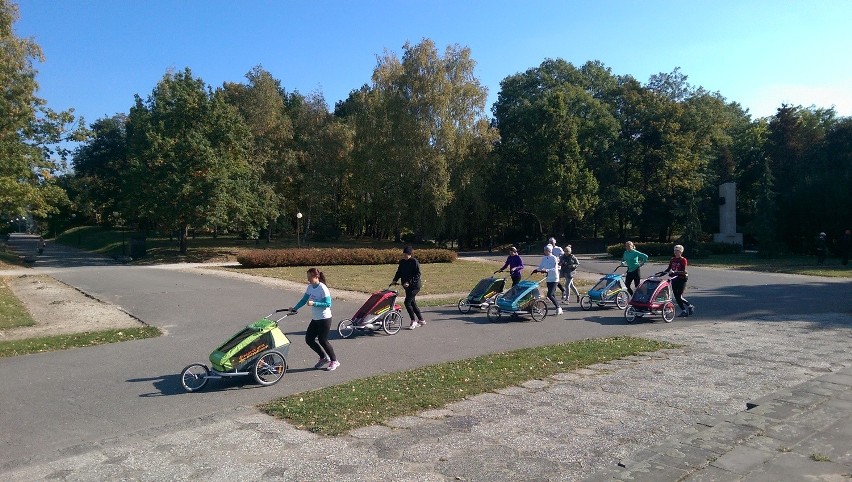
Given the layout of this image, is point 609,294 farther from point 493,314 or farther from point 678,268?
point 493,314

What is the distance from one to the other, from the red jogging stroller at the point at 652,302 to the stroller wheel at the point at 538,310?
188 cm

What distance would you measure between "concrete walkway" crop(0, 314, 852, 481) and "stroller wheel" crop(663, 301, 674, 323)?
551cm

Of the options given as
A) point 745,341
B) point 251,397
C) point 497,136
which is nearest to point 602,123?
point 497,136

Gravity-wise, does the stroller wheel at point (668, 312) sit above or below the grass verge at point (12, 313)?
above

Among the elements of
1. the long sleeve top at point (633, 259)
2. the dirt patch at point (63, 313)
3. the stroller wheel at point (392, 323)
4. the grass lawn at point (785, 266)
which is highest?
the long sleeve top at point (633, 259)

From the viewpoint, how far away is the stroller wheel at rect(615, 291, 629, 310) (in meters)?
16.1

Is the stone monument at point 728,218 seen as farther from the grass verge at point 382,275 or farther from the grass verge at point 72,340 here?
the grass verge at point 72,340

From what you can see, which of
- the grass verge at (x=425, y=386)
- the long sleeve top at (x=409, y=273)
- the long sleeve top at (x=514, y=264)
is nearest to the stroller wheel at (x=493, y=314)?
the long sleeve top at (x=514, y=264)

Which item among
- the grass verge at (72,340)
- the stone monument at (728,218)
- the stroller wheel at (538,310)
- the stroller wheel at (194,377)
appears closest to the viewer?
the stroller wheel at (194,377)

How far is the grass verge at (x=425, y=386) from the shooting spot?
6738mm

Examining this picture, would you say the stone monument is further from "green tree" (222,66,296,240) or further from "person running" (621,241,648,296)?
"green tree" (222,66,296,240)

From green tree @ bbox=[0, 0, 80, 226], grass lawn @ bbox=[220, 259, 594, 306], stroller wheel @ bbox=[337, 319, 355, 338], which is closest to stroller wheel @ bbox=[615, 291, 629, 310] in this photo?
grass lawn @ bbox=[220, 259, 594, 306]

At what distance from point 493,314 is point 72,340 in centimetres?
914

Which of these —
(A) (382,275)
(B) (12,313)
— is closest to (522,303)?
(B) (12,313)
